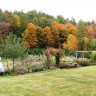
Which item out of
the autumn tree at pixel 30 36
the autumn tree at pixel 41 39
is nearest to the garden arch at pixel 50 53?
the autumn tree at pixel 30 36

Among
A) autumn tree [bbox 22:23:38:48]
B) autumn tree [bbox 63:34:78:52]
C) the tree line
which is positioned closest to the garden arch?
autumn tree [bbox 63:34:78:52]

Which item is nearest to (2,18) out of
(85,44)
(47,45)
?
(47,45)

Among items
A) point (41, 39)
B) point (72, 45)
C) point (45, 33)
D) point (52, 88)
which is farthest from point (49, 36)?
point (52, 88)

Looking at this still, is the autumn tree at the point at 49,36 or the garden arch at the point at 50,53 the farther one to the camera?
the autumn tree at the point at 49,36

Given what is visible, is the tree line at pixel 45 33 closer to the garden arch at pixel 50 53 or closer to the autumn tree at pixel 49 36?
the autumn tree at pixel 49 36

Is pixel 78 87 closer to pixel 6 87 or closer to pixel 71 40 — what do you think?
pixel 6 87

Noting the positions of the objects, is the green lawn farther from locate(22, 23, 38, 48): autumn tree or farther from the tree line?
locate(22, 23, 38, 48): autumn tree

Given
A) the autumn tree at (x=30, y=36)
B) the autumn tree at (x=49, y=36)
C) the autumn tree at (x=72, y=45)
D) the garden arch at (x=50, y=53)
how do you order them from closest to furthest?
the garden arch at (x=50, y=53), the autumn tree at (x=72, y=45), the autumn tree at (x=30, y=36), the autumn tree at (x=49, y=36)

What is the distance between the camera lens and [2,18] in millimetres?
73938

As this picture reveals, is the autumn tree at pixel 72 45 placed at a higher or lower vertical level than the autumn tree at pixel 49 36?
lower

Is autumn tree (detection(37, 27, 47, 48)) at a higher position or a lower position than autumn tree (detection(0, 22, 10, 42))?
lower

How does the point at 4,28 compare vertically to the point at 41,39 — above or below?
above

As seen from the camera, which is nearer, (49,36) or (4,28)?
(4,28)

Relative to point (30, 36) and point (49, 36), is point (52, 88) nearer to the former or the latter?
point (30, 36)
